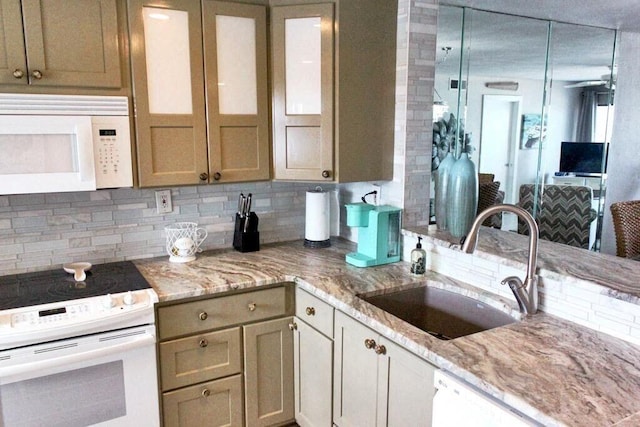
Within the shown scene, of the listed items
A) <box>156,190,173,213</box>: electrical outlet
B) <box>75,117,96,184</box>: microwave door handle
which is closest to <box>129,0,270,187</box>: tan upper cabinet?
<box>75,117,96,184</box>: microwave door handle

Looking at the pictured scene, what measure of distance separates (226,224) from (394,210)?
0.94m

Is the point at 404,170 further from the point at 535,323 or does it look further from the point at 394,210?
the point at 535,323

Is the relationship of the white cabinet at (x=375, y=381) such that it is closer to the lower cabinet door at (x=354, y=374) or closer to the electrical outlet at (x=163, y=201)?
the lower cabinet door at (x=354, y=374)

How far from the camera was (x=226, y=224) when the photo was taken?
2742mm

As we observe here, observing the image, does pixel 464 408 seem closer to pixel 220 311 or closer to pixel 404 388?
pixel 404 388

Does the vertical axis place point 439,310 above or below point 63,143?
below

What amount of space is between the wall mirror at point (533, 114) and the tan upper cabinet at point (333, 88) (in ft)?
3.64

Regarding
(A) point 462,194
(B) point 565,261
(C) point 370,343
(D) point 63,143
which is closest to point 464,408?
(C) point 370,343

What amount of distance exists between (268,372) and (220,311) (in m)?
0.41

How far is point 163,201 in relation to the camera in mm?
2547

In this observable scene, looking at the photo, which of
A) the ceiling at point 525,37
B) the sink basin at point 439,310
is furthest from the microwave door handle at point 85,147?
the ceiling at point 525,37

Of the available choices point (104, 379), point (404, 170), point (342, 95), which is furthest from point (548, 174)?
point (104, 379)

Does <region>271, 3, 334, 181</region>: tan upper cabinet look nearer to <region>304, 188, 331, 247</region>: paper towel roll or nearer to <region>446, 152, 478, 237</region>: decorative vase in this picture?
<region>304, 188, 331, 247</region>: paper towel roll

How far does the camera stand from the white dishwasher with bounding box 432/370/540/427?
126 centimetres
